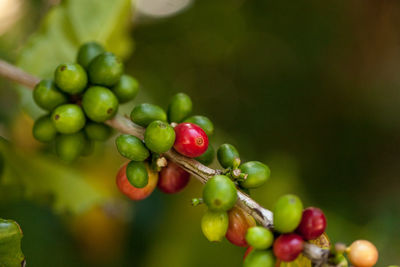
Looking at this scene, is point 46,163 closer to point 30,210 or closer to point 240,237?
point 30,210

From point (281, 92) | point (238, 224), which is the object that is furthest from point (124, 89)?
point (281, 92)

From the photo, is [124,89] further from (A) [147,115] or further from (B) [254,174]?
(B) [254,174]

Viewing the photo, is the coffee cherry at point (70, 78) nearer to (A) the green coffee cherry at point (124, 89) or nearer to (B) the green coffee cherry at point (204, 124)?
(A) the green coffee cherry at point (124, 89)

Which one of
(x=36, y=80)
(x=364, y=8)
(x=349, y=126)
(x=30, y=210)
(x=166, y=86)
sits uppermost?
(x=364, y=8)

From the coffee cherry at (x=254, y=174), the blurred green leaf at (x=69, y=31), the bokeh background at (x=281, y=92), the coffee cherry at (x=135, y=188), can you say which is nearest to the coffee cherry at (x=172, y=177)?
the coffee cherry at (x=135, y=188)

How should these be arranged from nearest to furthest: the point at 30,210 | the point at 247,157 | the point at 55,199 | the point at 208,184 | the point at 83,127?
1. the point at 208,184
2. the point at 83,127
3. the point at 55,199
4. the point at 30,210
5. the point at 247,157

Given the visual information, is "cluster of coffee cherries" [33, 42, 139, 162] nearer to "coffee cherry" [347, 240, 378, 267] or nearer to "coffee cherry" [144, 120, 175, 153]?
"coffee cherry" [144, 120, 175, 153]

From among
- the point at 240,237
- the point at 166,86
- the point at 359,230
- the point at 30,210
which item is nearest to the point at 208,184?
the point at 240,237
